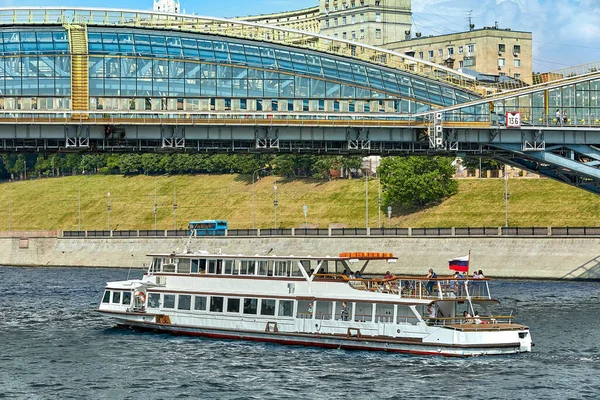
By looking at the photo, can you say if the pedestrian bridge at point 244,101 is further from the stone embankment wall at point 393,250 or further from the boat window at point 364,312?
the boat window at point 364,312

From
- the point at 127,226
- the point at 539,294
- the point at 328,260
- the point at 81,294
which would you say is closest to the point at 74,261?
the point at 127,226

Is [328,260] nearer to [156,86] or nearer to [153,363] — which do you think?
[153,363]

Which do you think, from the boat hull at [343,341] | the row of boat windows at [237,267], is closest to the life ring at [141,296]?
the boat hull at [343,341]

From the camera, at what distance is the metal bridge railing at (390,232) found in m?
122

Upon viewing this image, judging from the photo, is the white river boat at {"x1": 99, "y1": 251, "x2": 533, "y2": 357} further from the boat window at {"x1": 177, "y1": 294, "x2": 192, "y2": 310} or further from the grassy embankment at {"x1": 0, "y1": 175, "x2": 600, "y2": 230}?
the grassy embankment at {"x1": 0, "y1": 175, "x2": 600, "y2": 230}

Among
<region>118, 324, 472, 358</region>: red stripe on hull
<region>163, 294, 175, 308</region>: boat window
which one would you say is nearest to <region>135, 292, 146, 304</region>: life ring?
<region>118, 324, 472, 358</region>: red stripe on hull

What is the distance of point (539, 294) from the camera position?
330ft

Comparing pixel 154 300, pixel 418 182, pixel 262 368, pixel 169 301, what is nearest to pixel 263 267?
pixel 169 301

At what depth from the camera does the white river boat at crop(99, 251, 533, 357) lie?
6614 cm

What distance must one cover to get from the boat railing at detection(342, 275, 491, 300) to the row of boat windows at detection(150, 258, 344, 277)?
295cm

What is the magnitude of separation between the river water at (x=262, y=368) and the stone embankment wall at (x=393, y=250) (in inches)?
1305

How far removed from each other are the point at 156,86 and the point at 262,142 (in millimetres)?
13964

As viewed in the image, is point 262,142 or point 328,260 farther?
point 262,142

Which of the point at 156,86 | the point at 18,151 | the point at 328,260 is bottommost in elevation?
the point at 328,260
